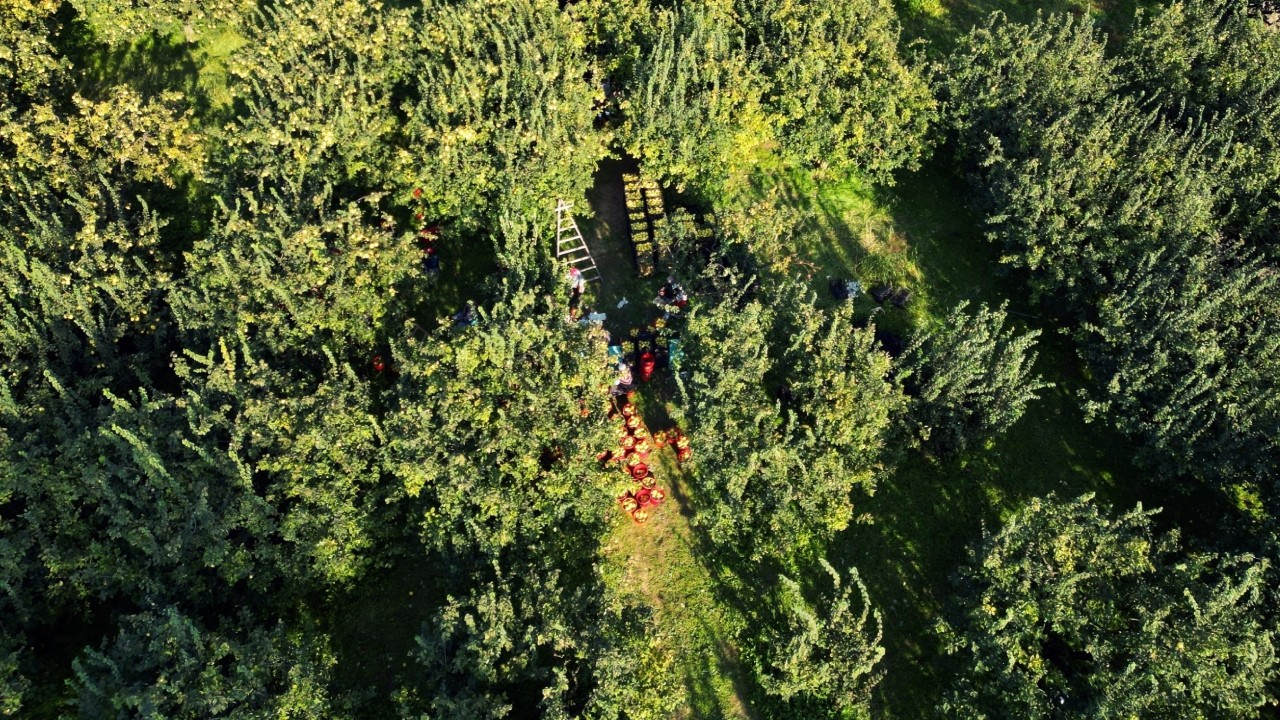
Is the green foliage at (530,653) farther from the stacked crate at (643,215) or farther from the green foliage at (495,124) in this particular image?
the green foliage at (495,124)

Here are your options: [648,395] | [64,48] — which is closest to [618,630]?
[648,395]

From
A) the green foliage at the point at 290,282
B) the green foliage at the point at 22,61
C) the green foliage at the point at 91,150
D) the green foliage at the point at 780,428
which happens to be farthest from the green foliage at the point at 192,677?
the green foliage at the point at 22,61

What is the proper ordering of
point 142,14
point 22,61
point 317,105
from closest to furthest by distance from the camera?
1. point 317,105
2. point 22,61
3. point 142,14

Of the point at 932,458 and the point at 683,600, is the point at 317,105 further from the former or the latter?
the point at 932,458

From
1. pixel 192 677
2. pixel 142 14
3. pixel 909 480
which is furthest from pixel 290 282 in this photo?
pixel 909 480

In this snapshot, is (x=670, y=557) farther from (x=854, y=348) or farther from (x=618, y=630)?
(x=854, y=348)

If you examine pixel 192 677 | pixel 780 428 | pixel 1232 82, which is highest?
pixel 1232 82

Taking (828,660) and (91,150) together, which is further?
(91,150)
